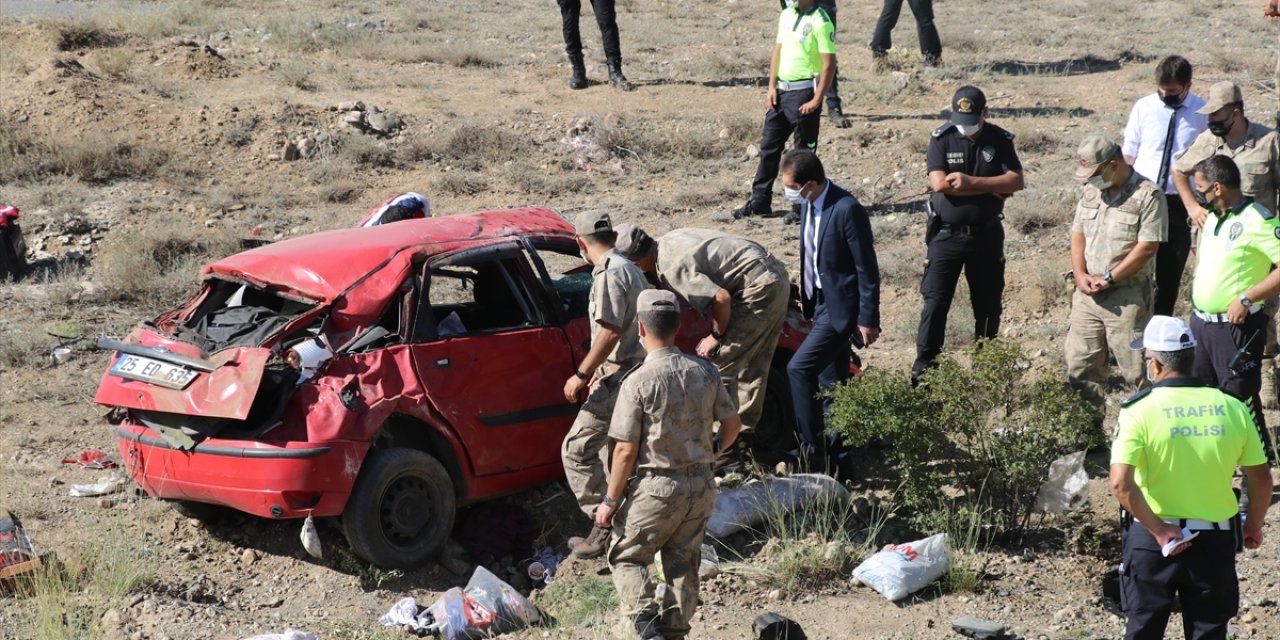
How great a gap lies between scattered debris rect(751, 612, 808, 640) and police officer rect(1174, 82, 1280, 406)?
3.59 m

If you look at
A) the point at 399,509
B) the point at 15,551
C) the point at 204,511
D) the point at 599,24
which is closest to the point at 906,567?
the point at 399,509

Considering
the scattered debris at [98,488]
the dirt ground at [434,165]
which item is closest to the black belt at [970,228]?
the dirt ground at [434,165]

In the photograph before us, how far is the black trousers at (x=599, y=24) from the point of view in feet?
51.1

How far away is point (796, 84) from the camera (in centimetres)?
1178

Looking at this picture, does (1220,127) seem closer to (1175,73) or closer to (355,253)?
(1175,73)

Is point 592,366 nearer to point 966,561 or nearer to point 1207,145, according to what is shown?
point 966,561

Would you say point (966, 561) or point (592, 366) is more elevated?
point (592, 366)

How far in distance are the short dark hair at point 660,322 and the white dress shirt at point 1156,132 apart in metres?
4.24

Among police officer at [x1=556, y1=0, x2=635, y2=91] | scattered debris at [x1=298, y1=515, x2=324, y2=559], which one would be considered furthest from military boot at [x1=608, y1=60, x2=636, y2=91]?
scattered debris at [x1=298, y1=515, x2=324, y2=559]

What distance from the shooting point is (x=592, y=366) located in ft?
20.9

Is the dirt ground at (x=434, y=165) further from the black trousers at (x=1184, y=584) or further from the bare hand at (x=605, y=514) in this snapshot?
the black trousers at (x=1184, y=584)

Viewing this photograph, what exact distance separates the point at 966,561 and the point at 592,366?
199 cm

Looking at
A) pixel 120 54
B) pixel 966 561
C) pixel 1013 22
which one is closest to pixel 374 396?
pixel 966 561

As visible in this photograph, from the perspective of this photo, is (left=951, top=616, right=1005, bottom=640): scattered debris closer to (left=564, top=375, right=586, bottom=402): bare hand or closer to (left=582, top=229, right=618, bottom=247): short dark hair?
(left=564, top=375, right=586, bottom=402): bare hand
